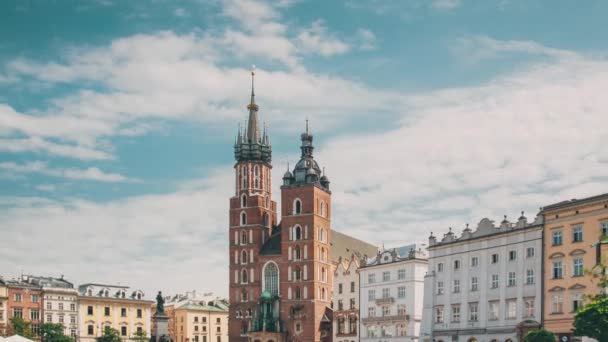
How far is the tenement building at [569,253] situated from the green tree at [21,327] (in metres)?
71.8

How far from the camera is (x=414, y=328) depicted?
8556 centimetres

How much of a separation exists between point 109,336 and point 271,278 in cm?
2570

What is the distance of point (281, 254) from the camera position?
370ft

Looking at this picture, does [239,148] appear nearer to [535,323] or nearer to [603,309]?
[535,323]

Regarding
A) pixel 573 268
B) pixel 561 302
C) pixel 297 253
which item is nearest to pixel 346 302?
pixel 297 253

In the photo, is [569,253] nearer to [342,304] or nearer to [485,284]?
[485,284]

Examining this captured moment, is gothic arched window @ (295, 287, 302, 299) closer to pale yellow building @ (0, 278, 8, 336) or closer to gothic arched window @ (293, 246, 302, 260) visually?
gothic arched window @ (293, 246, 302, 260)

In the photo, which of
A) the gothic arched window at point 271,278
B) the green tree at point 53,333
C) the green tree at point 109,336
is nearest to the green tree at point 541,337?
the gothic arched window at point 271,278

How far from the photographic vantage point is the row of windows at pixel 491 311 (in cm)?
6769

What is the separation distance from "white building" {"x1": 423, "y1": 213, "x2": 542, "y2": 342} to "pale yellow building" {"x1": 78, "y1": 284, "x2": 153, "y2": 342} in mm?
64342

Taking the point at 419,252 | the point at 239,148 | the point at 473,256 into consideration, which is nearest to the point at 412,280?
the point at 419,252

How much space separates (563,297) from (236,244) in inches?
2399

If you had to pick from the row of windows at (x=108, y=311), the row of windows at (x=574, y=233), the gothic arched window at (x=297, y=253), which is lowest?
the row of windows at (x=108, y=311)

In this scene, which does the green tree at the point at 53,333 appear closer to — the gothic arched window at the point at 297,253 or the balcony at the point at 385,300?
the gothic arched window at the point at 297,253
